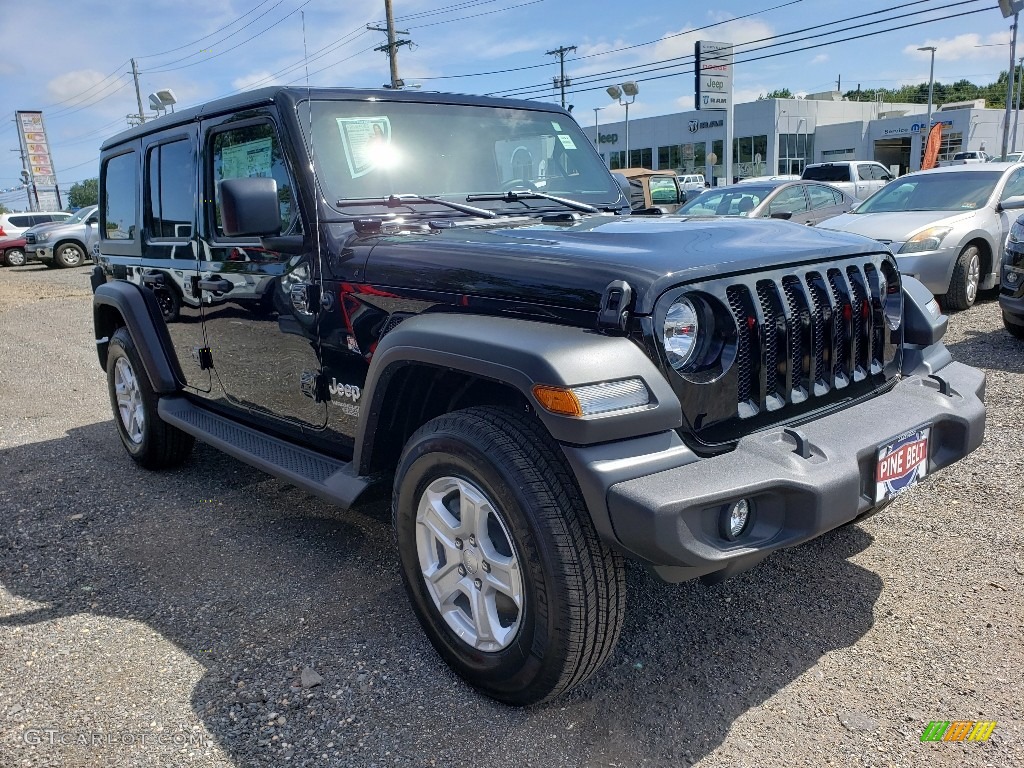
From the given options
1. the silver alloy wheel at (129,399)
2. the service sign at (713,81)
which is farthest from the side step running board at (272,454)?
the service sign at (713,81)

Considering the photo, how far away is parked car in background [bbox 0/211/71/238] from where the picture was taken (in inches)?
896

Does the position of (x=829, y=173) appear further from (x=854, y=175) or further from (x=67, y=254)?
(x=67, y=254)

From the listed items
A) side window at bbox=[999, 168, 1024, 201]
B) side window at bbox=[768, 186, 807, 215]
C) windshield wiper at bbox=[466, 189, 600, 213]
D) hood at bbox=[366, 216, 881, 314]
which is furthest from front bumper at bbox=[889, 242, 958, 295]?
hood at bbox=[366, 216, 881, 314]

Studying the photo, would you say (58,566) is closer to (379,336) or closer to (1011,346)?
(379,336)

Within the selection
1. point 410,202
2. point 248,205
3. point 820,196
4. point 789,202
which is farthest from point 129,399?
point 820,196

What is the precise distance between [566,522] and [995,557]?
2.19 metres

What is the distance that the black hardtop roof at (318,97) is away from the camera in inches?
130

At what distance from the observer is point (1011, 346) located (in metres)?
6.66

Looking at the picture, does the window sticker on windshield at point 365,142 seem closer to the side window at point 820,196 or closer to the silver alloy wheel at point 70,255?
the side window at point 820,196

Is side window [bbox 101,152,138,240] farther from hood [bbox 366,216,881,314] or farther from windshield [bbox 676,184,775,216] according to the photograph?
windshield [bbox 676,184,775,216]

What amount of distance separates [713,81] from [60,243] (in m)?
29.0

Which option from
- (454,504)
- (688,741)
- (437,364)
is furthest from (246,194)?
(688,741)

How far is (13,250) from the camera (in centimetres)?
2266

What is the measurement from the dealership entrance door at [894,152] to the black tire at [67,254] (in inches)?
1837
